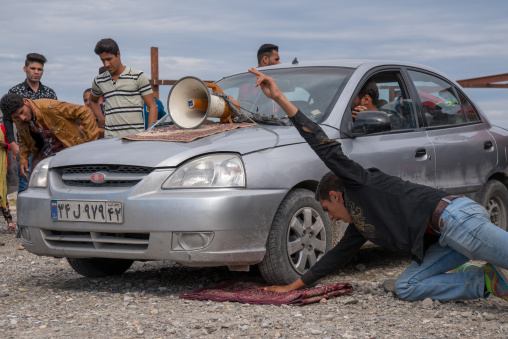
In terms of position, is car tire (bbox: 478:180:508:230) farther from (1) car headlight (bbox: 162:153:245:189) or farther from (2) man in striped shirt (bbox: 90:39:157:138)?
(2) man in striped shirt (bbox: 90:39:157:138)

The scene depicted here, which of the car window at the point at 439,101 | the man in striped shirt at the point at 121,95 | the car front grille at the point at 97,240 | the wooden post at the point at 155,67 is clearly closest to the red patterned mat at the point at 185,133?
the car front grille at the point at 97,240

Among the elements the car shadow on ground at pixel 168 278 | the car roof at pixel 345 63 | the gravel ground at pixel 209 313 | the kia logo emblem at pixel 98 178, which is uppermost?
the car roof at pixel 345 63

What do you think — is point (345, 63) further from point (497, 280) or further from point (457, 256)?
point (497, 280)

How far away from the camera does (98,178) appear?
4.68 meters

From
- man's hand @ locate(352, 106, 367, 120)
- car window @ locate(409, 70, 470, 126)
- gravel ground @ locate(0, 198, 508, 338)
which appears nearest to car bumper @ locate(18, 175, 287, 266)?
gravel ground @ locate(0, 198, 508, 338)

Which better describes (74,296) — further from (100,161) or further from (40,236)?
(100,161)

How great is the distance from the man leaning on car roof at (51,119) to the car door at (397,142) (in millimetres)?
2846

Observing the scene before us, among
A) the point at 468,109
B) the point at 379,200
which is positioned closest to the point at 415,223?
the point at 379,200

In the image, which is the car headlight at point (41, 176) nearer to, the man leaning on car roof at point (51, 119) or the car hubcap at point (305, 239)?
the man leaning on car roof at point (51, 119)

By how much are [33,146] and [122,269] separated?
2345 mm

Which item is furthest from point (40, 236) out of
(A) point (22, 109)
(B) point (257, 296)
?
(A) point (22, 109)

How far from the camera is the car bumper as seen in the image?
4.31 m

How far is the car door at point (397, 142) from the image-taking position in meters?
5.29

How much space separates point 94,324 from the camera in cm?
401
